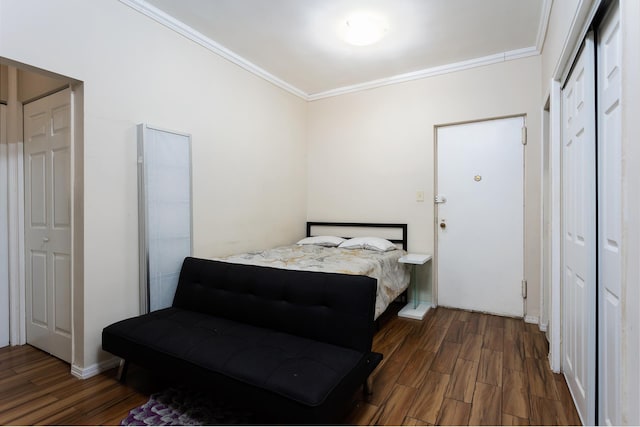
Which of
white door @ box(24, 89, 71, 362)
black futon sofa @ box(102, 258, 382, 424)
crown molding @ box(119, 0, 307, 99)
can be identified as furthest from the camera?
crown molding @ box(119, 0, 307, 99)

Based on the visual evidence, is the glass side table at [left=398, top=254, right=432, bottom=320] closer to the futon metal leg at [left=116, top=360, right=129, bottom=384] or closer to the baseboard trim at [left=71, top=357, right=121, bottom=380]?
the futon metal leg at [left=116, top=360, right=129, bottom=384]

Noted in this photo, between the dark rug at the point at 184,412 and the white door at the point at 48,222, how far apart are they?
1.00 metres

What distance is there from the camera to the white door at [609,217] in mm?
1164

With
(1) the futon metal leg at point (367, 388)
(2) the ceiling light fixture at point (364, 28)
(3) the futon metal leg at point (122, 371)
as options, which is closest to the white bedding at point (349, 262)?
(1) the futon metal leg at point (367, 388)

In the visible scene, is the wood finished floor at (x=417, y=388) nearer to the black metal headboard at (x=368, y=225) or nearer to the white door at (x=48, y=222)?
the white door at (x=48, y=222)

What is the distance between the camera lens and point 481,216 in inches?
131

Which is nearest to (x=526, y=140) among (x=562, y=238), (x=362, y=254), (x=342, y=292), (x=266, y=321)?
(x=562, y=238)

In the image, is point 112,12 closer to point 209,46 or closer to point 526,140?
point 209,46

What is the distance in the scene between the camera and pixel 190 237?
8.84 ft

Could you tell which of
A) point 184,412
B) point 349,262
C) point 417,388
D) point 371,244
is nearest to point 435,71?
point 371,244

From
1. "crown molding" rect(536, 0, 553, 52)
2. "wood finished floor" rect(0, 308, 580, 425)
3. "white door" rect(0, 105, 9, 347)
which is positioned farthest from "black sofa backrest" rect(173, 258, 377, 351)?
"crown molding" rect(536, 0, 553, 52)

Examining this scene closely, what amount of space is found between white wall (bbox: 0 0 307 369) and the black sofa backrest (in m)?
0.49

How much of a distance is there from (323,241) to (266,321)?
1.77 m

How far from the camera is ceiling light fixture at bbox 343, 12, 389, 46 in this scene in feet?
8.30
